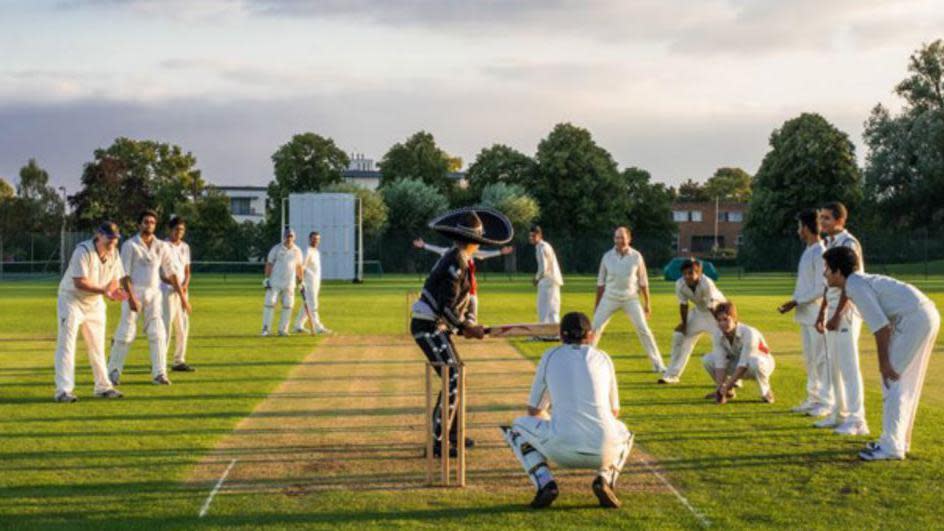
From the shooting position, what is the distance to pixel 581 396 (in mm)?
7500

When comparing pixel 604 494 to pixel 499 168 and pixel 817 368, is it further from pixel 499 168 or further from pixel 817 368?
pixel 499 168

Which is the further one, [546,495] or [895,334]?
[895,334]

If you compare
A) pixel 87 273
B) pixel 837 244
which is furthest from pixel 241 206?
pixel 837 244

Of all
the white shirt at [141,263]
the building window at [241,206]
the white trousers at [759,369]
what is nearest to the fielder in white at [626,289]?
the white trousers at [759,369]

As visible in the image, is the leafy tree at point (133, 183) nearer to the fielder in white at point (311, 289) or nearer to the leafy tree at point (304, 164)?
the leafy tree at point (304, 164)

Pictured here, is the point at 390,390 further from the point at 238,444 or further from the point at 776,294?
the point at 776,294

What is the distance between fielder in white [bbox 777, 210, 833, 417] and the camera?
464 inches

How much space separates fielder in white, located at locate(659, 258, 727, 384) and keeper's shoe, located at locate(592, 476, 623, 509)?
6.25m

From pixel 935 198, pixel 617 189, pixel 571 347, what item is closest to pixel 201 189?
pixel 617 189

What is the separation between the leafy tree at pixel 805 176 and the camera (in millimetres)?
76438

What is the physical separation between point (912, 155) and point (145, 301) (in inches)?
2823

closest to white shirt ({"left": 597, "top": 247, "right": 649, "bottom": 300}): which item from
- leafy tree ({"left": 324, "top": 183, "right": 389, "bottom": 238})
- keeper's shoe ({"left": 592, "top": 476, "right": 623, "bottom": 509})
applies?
keeper's shoe ({"left": 592, "top": 476, "right": 623, "bottom": 509})

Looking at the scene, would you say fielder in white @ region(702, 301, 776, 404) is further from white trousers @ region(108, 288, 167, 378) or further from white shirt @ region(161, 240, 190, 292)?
white shirt @ region(161, 240, 190, 292)

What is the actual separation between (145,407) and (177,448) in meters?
2.73
